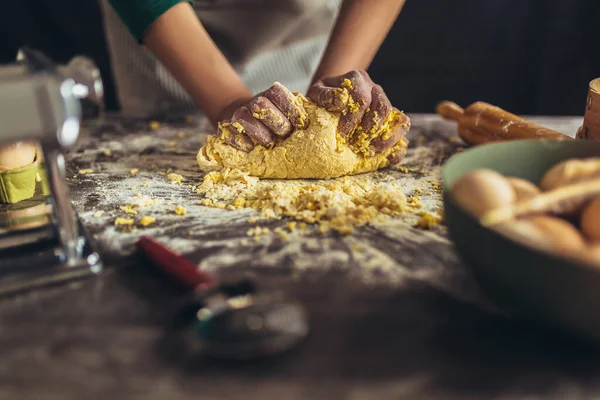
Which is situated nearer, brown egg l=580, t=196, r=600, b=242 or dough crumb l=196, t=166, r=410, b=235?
brown egg l=580, t=196, r=600, b=242

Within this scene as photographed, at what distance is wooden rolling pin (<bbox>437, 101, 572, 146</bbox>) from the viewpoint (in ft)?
3.67

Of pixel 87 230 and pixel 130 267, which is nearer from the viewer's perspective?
pixel 130 267

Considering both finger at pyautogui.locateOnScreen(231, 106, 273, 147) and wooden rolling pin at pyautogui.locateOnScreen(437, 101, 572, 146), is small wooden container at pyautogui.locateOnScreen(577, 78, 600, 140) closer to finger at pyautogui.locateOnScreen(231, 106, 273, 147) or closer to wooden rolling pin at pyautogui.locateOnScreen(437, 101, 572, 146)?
wooden rolling pin at pyautogui.locateOnScreen(437, 101, 572, 146)

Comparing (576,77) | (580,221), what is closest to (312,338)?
(580,221)

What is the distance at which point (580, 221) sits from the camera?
637 millimetres

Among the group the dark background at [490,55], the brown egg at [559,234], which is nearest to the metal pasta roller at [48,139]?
the brown egg at [559,234]

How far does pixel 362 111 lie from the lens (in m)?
1.08

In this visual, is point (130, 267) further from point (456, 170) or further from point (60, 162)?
point (456, 170)

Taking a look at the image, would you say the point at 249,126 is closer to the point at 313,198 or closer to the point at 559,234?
the point at 313,198

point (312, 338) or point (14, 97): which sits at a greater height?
point (14, 97)

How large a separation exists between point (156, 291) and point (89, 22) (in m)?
1.90

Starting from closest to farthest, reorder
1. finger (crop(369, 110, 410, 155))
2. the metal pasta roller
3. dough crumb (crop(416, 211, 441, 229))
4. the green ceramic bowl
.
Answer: the green ceramic bowl < the metal pasta roller < dough crumb (crop(416, 211, 441, 229)) < finger (crop(369, 110, 410, 155))

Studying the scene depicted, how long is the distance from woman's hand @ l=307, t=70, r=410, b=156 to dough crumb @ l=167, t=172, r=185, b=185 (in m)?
0.33

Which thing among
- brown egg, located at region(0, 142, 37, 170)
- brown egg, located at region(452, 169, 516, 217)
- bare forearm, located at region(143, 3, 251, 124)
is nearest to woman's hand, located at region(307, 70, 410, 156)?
bare forearm, located at region(143, 3, 251, 124)
